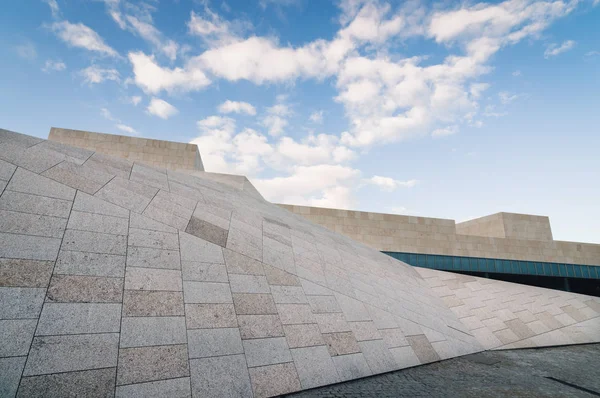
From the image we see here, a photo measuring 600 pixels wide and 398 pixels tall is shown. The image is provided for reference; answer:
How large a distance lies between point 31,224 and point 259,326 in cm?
553

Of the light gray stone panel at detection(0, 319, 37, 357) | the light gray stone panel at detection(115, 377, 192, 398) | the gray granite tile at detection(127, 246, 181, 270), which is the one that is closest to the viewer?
the light gray stone panel at detection(0, 319, 37, 357)

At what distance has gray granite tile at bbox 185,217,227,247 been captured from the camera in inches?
356

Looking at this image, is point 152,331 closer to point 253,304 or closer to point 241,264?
point 253,304

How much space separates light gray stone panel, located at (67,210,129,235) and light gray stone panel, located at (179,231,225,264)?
59.4 inches

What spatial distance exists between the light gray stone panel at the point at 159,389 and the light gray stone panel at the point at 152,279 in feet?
6.74

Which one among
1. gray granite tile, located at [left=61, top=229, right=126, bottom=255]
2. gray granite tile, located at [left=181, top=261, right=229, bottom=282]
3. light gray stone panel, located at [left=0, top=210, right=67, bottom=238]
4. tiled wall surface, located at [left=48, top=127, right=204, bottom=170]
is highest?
tiled wall surface, located at [left=48, top=127, right=204, bottom=170]

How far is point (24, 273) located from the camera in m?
5.48

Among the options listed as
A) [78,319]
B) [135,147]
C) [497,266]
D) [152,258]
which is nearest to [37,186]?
[152,258]

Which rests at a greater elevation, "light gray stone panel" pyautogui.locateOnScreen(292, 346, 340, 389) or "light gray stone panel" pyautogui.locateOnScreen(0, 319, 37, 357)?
"light gray stone panel" pyautogui.locateOnScreen(0, 319, 37, 357)

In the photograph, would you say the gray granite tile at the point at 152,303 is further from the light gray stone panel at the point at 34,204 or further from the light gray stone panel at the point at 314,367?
the light gray stone panel at the point at 314,367

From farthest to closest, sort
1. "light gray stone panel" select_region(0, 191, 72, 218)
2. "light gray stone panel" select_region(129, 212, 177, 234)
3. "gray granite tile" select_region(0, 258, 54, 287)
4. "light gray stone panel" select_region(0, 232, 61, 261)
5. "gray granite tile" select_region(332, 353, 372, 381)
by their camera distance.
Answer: "light gray stone panel" select_region(129, 212, 177, 234), "gray granite tile" select_region(332, 353, 372, 381), "light gray stone panel" select_region(0, 191, 72, 218), "light gray stone panel" select_region(0, 232, 61, 261), "gray granite tile" select_region(0, 258, 54, 287)

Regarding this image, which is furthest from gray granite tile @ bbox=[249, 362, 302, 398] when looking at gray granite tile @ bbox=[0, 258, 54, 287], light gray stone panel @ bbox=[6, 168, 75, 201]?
light gray stone panel @ bbox=[6, 168, 75, 201]

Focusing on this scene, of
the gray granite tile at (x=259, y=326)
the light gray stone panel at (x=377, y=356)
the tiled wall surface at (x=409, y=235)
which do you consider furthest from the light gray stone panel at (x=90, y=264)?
the tiled wall surface at (x=409, y=235)

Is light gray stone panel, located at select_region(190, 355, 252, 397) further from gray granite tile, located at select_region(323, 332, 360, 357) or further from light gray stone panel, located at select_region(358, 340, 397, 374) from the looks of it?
light gray stone panel, located at select_region(358, 340, 397, 374)
